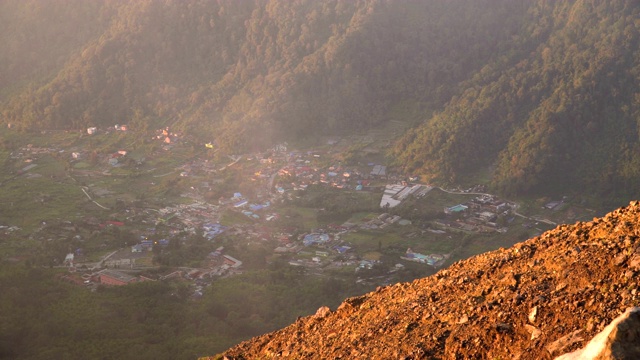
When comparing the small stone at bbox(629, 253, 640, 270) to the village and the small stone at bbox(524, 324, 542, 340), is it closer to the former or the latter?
the small stone at bbox(524, 324, 542, 340)

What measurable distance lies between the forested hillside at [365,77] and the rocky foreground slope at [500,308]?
119 ft

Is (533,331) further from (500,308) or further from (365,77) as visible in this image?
(365,77)

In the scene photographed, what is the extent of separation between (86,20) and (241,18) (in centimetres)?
1579

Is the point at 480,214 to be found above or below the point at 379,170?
below

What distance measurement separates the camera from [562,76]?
181ft

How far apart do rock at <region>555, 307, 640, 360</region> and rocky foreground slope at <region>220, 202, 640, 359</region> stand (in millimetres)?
1263

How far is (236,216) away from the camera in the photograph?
43.8 meters

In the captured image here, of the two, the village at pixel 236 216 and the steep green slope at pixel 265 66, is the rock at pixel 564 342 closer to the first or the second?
the village at pixel 236 216

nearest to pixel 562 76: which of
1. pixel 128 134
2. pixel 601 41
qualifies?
pixel 601 41

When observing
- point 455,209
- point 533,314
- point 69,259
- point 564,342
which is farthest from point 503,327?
point 455,209

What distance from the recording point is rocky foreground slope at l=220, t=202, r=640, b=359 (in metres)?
8.86

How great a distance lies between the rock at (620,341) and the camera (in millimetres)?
6727

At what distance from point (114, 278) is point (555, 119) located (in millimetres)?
32736

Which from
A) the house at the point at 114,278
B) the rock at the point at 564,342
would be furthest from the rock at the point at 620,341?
the house at the point at 114,278
